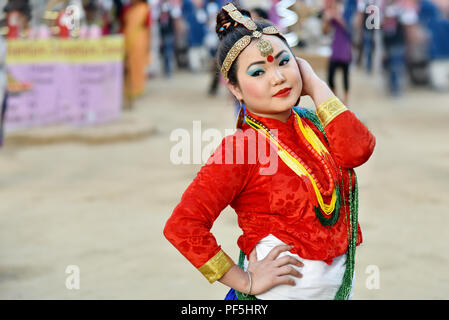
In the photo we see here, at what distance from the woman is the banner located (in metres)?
7.25

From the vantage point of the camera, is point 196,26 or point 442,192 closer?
point 442,192

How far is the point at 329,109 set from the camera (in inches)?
75.6

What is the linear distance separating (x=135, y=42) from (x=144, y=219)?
20.3ft

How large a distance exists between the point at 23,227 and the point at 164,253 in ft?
4.13

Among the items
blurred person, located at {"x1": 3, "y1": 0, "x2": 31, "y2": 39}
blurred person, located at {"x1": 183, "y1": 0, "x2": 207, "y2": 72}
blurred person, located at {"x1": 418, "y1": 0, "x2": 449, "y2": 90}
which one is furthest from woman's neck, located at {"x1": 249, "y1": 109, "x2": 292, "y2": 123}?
blurred person, located at {"x1": 183, "y1": 0, "x2": 207, "y2": 72}

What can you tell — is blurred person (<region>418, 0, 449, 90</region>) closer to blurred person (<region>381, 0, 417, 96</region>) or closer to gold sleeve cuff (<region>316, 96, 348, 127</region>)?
blurred person (<region>381, 0, 417, 96</region>)

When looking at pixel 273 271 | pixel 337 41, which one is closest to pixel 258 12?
pixel 337 41

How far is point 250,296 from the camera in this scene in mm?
1936

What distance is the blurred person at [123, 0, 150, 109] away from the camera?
35.4ft

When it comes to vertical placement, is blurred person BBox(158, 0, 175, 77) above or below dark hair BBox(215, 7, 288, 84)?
above

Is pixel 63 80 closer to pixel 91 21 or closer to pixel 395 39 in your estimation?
pixel 91 21

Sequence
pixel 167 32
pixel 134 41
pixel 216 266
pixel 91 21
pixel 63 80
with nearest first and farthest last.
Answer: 1. pixel 216 266
2. pixel 63 80
3. pixel 91 21
4. pixel 134 41
5. pixel 167 32

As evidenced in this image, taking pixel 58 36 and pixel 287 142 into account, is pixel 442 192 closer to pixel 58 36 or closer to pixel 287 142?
pixel 287 142
